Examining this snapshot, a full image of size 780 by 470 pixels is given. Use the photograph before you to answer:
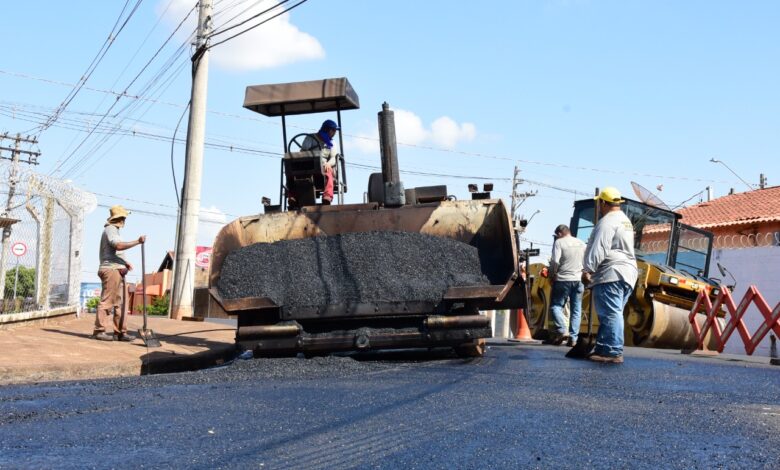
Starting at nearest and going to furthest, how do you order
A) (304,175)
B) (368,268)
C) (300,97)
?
(368,268), (304,175), (300,97)

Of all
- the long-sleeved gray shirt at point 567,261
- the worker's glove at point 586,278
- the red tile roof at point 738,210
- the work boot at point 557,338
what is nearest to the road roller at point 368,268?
the worker's glove at point 586,278

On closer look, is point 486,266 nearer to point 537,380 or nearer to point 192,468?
point 537,380

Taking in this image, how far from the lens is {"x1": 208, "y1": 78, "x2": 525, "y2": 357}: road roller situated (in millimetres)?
6961

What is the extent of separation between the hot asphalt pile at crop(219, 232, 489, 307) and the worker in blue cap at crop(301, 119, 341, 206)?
3.37 ft

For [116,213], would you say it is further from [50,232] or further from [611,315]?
[611,315]

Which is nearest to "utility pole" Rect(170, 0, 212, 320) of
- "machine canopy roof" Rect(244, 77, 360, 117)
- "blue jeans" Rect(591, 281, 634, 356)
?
"machine canopy roof" Rect(244, 77, 360, 117)

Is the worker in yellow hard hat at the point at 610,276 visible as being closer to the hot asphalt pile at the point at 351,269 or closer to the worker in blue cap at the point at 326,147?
the hot asphalt pile at the point at 351,269

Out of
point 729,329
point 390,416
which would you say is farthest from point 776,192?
point 390,416

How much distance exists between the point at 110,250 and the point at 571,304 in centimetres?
563

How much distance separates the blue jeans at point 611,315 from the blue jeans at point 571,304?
9.73ft

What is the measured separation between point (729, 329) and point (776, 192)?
20.3 m

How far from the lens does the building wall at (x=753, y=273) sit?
18.5m

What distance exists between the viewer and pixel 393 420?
12.8 ft

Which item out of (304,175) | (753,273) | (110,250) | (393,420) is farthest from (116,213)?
(753,273)
